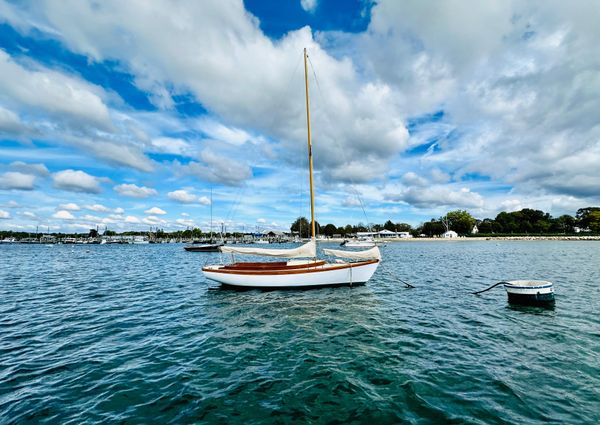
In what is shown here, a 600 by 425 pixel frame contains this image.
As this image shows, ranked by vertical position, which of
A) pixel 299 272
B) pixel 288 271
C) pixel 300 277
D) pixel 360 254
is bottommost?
pixel 300 277

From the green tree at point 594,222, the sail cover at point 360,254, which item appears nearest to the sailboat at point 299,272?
the sail cover at point 360,254

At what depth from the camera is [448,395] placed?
25.7 feet

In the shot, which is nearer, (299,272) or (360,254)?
(299,272)

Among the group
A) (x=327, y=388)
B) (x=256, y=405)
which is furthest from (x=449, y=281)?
(x=256, y=405)

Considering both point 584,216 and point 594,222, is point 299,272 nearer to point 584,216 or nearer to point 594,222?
point 594,222

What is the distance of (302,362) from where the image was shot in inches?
395

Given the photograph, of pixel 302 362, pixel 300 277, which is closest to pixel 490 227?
pixel 300 277

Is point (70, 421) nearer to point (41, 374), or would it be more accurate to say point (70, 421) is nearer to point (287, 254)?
point (41, 374)

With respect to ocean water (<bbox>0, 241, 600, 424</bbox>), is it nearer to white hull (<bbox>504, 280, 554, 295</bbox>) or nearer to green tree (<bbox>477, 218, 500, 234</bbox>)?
white hull (<bbox>504, 280, 554, 295</bbox>)

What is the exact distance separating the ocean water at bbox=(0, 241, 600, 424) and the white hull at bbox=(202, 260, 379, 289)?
2619 millimetres

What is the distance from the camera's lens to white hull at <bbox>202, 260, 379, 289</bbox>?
2202 cm

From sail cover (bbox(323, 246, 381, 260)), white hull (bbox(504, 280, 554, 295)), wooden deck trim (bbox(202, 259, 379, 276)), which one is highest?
sail cover (bbox(323, 246, 381, 260))

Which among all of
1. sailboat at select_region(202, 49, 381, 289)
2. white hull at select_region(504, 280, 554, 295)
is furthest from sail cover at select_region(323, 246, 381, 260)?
white hull at select_region(504, 280, 554, 295)

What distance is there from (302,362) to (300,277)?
1211cm
